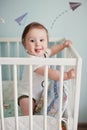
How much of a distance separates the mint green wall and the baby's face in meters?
0.45

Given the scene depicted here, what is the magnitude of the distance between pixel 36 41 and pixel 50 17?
→ 0.51 m

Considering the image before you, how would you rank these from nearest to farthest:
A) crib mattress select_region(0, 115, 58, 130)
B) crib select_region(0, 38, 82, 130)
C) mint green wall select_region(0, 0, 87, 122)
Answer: crib select_region(0, 38, 82, 130) → crib mattress select_region(0, 115, 58, 130) → mint green wall select_region(0, 0, 87, 122)

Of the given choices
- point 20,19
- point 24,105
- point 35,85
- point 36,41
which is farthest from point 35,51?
point 20,19

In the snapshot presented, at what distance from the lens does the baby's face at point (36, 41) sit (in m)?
1.21

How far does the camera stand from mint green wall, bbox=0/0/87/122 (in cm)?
164

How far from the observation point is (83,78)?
6.03 ft

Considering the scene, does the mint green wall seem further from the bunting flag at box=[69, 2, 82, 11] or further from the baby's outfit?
the baby's outfit

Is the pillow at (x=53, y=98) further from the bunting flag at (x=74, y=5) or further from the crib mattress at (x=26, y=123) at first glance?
the bunting flag at (x=74, y=5)

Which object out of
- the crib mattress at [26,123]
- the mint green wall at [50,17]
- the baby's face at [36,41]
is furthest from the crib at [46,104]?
the mint green wall at [50,17]

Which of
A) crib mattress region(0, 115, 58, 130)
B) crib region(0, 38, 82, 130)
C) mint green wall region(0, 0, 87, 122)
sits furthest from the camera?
mint green wall region(0, 0, 87, 122)

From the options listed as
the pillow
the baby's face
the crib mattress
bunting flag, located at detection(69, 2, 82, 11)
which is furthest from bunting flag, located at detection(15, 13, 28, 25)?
the crib mattress

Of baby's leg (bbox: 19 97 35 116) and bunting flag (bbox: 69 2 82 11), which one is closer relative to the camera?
baby's leg (bbox: 19 97 35 116)

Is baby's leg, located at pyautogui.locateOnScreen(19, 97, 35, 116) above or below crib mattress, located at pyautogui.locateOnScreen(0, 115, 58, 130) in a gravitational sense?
above

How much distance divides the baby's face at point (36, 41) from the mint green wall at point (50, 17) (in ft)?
1.49
